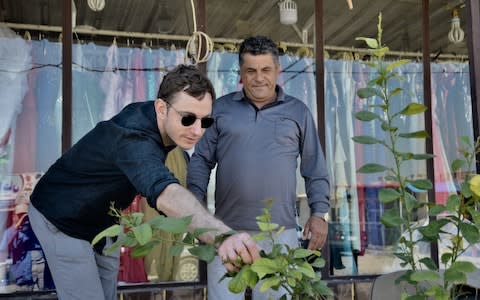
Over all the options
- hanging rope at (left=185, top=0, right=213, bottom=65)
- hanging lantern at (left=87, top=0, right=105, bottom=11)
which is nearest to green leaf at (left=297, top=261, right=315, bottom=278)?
hanging rope at (left=185, top=0, right=213, bottom=65)

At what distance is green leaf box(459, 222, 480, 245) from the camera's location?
37.2 inches

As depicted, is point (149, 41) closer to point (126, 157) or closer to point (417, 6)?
point (417, 6)

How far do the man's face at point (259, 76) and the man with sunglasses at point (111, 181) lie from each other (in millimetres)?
819

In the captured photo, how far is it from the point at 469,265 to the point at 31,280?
2.90 meters

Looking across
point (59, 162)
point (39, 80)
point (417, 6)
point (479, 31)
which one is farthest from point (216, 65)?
point (59, 162)

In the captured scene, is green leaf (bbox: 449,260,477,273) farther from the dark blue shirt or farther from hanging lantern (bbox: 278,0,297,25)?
hanging lantern (bbox: 278,0,297,25)

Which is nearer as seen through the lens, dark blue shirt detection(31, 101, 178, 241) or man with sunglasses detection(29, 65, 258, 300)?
man with sunglasses detection(29, 65, 258, 300)

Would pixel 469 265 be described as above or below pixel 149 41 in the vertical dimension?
below

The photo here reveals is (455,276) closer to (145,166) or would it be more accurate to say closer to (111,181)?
(145,166)

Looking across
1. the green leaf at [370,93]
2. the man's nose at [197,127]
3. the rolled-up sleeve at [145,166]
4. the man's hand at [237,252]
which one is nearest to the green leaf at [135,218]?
the man's hand at [237,252]

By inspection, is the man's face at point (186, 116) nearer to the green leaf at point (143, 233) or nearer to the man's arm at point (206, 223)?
the man's arm at point (206, 223)

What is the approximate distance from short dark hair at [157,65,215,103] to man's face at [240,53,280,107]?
91 cm

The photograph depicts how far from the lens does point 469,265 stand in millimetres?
908

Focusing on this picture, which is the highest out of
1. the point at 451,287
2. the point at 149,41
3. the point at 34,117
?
the point at 149,41
